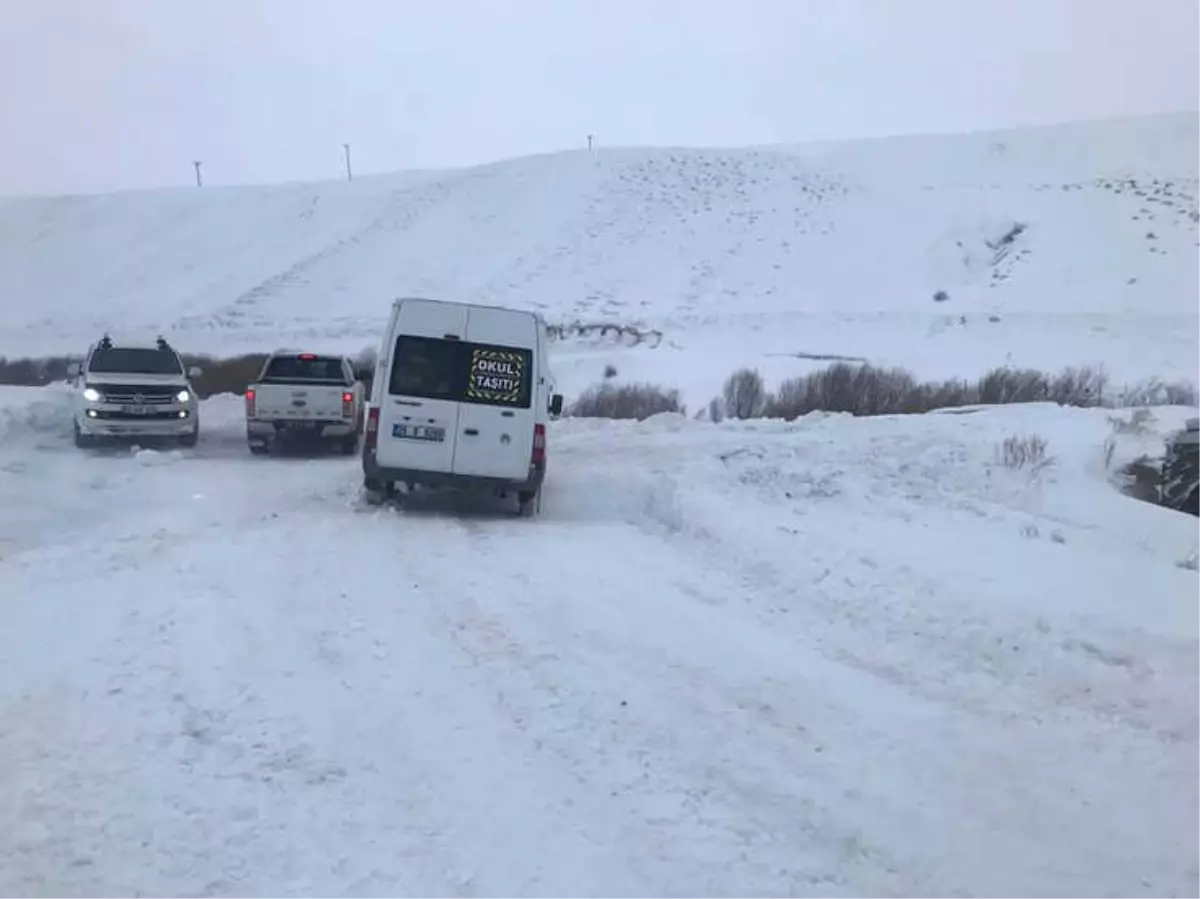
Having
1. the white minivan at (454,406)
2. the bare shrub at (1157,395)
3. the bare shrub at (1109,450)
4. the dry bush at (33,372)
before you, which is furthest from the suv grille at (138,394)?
the dry bush at (33,372)

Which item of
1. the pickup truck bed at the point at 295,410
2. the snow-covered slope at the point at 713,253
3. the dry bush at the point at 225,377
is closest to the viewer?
the pickup truck bed at the point at 295,410

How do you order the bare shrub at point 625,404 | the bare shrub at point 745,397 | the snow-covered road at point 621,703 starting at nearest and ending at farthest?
the snow-covered road at point 621,703 → the bare shrub at point 745,397 → the bare shrub at point 625,404

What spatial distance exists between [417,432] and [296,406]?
294 inches

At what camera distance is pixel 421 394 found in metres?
14.5

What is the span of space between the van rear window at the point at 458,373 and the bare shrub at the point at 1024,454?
18.8ft

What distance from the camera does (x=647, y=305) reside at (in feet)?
181

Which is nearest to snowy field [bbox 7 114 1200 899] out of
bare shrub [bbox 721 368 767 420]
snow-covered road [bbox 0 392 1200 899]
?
snow-covered road [bbox 0 392 1200 899]

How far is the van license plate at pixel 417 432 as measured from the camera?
14.4 meters

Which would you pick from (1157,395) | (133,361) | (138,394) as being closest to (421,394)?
(138,394)

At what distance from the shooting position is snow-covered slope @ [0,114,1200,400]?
4390 centimetres

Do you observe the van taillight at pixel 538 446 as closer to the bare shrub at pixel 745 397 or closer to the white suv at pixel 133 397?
the white suv at pixel 133 397

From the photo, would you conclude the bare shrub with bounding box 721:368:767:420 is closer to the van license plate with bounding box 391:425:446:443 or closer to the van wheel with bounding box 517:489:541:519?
the van wheel with bounding box 517:489:541:519

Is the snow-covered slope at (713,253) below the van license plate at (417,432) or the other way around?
the other way around

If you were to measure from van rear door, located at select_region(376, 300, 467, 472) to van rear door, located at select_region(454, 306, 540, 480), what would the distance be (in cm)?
14
